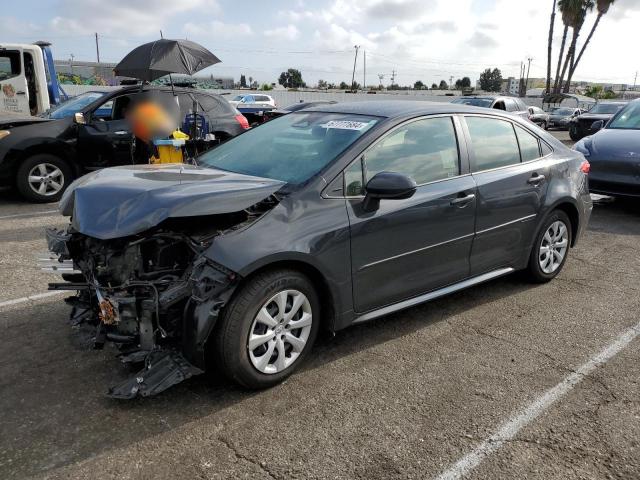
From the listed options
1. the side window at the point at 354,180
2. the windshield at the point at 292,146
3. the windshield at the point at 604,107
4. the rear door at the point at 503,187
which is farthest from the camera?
the windshield at the point at 604,107

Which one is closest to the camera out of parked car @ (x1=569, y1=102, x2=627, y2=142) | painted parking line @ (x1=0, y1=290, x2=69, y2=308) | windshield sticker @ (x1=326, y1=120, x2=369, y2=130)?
windshield sticker @ (x1=326, y1=120, x2=369, y2=130)

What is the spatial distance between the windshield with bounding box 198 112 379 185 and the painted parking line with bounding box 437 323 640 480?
1.80 m

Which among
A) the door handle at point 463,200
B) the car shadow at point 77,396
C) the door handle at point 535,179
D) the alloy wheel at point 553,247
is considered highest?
the door handle at point 535,179

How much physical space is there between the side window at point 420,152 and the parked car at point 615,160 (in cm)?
494

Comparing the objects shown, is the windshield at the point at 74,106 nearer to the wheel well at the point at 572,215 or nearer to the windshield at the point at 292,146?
the windshield at the point at 292,146

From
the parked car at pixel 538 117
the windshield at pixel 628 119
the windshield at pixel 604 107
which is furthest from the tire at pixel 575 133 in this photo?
the windshield at pixel 628 119

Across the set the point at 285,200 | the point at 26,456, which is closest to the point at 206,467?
the point at 26,456

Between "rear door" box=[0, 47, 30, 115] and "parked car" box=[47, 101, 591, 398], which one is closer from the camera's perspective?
"parked car" box=[47, 101, 591, 398]

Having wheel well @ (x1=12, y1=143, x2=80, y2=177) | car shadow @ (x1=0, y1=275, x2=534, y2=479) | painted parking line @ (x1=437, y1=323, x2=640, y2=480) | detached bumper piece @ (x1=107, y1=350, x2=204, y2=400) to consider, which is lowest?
painted parking line @ (x1=437, y1=323, x2=640, y2=480)

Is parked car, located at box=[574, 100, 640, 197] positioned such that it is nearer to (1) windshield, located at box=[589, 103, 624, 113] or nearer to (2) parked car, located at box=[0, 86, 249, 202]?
(2) parked car, located at box=[0, 86, 249, 202]

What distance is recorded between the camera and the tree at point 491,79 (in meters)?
106

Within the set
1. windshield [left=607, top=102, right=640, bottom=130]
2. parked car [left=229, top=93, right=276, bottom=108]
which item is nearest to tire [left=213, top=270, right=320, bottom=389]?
windshield [left=607, top=102, right=640, bottom=130]

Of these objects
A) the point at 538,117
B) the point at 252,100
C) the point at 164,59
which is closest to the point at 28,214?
the point at 164,59

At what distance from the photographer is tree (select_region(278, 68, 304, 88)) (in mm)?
102188
